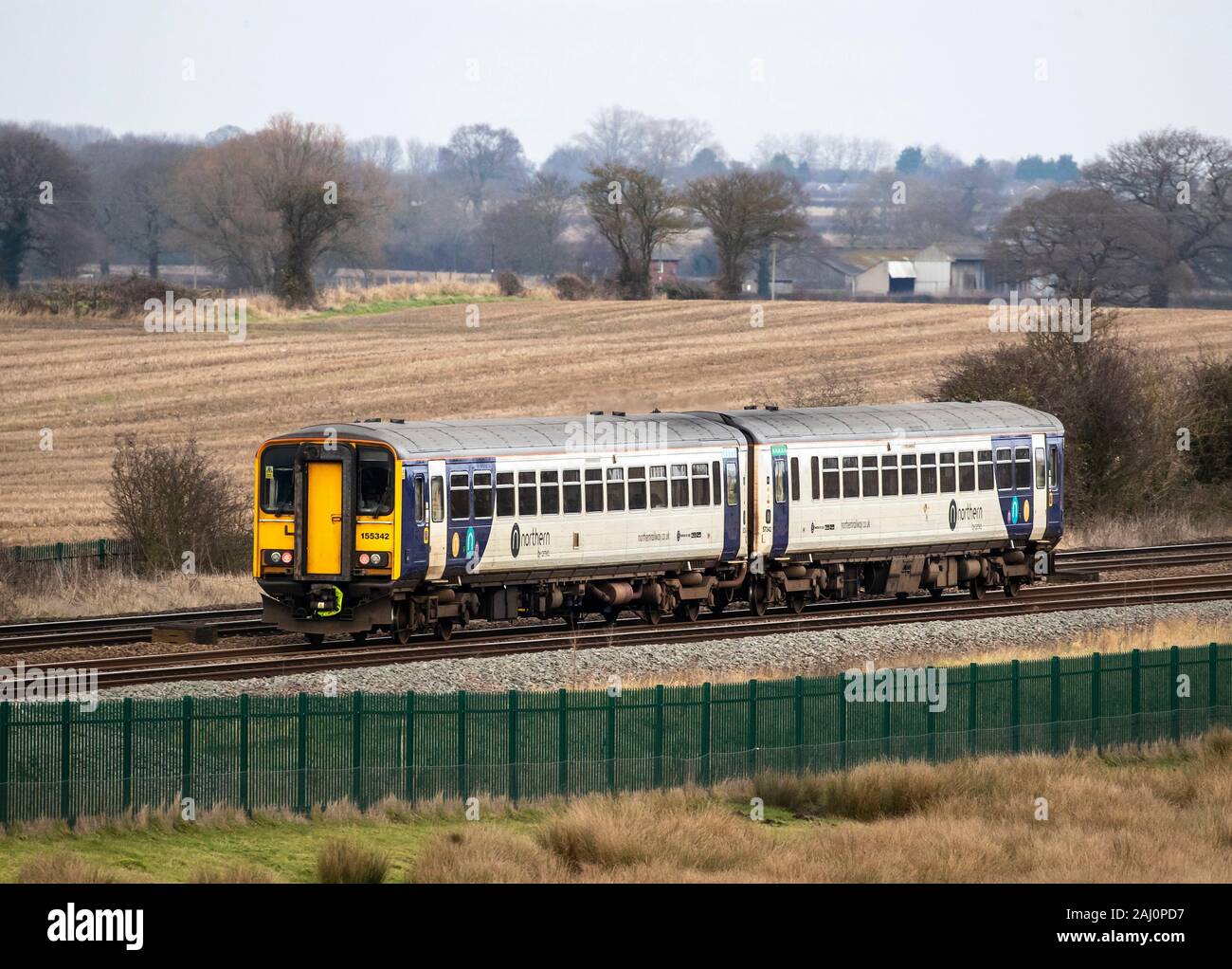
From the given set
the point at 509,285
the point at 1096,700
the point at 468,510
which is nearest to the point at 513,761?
the point at 1096,700

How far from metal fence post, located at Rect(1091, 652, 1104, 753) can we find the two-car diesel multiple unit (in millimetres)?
8935

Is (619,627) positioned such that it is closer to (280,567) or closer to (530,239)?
(280,567)

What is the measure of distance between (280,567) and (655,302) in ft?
202

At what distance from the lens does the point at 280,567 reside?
92.0 ft

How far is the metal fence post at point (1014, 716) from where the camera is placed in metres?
23.0

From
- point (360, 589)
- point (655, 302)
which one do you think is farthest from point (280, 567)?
point (655, 302)

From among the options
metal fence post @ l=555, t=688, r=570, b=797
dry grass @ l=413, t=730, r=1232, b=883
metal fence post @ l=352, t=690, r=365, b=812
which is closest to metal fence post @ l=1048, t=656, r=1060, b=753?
dry grass @ l=413, t=730, r=1232, b=883

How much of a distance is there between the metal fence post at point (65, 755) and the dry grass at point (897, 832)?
11.3ft

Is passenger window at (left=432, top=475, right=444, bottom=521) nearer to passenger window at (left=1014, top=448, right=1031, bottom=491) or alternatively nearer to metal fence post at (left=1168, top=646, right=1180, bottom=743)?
metal fence post at (left=1168, top=646, right=1180, bottom=743)

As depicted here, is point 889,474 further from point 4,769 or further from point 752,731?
point 4,769

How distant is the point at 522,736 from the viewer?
65.6 ft

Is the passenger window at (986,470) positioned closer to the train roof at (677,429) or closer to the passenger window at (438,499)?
the train roof at (677,429)

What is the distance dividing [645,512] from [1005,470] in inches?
325

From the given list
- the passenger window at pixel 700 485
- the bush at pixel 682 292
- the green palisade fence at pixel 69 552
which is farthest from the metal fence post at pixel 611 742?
the bush at pixel 682 292
